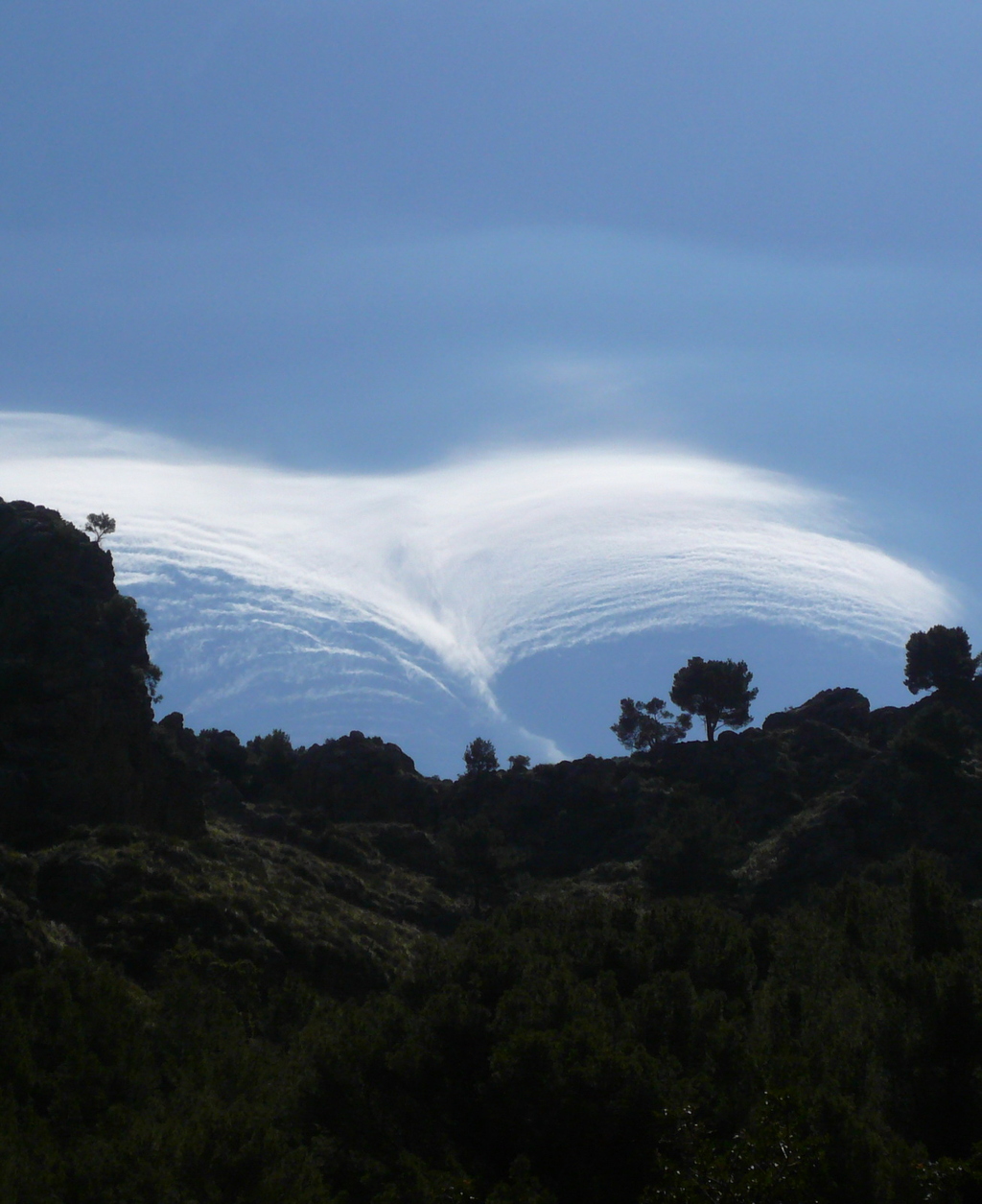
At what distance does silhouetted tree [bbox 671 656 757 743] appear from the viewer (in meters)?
93.2

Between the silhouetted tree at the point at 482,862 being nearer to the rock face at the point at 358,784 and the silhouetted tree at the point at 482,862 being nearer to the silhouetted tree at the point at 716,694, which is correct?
the rock face at the point at 358,784

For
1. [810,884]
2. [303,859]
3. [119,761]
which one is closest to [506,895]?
[303,859]

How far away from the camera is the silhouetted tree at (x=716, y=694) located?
93250 millimetres

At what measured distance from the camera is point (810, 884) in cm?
6384

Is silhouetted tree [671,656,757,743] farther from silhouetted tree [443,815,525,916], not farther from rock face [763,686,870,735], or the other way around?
silhouetted tree [443,815,525,916]

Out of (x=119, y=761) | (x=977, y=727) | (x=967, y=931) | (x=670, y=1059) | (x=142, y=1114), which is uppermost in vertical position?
(x=977, y=727)

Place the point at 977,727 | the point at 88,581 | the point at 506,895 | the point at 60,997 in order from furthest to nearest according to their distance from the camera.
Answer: the point at 977,727 → the point at 506,895 → the point at 88,581 → the point at 60,997

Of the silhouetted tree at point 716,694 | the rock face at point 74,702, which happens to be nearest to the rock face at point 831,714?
the silhouetted tree at point 716,694

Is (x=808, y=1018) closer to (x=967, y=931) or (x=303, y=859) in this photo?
(x=967, y=931)

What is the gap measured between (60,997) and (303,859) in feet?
103

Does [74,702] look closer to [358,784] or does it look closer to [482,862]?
[482,862]

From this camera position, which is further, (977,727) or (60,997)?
(977,727)

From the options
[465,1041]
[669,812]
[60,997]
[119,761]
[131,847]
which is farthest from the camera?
[669,812]

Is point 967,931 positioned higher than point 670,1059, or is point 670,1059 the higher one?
point 967,931
